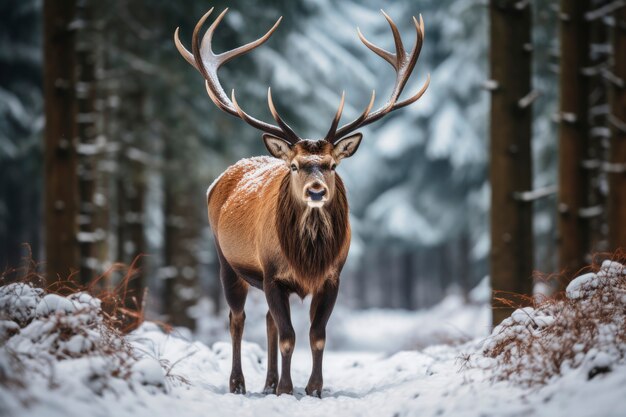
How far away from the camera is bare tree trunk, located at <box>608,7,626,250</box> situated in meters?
8.66

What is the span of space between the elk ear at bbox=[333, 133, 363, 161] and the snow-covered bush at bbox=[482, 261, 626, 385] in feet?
6.11

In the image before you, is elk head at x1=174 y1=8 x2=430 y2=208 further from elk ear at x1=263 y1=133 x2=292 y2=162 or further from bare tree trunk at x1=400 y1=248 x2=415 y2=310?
bare tree trunk at x1=400 y1=248 x2=415 y2=310

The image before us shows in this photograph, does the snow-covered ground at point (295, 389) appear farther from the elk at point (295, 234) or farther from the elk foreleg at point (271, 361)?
the elk at point (295, 234)

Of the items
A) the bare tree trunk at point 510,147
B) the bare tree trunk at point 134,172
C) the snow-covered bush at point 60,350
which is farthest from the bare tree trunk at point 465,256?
the snow-covered bush at point 60,350

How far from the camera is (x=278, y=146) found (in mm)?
5750

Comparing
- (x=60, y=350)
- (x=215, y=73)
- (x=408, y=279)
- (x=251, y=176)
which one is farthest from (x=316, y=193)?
(x=408, y=279)

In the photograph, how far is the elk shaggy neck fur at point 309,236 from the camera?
5.60 metres

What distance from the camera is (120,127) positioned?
13.7 metres

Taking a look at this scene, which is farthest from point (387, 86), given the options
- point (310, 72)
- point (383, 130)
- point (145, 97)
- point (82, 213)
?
point (82, 213)

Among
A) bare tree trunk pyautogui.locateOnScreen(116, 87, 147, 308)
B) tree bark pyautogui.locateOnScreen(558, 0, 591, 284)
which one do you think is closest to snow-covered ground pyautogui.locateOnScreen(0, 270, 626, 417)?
tree bark pyautogui.locateOnScreen(558, 0, 591, 284)

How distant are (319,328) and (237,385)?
34.3 inches

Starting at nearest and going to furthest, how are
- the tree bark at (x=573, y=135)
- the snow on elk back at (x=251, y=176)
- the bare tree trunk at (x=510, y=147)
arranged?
the snow on elk back at (x=251, y=176), the bare tree trunk at (x=510, y=147), the tree bark at (x=573, y=135)

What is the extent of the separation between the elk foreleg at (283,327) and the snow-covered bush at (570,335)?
1.47 m

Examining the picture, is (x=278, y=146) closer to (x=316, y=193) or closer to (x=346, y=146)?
(x=346, y=146)
